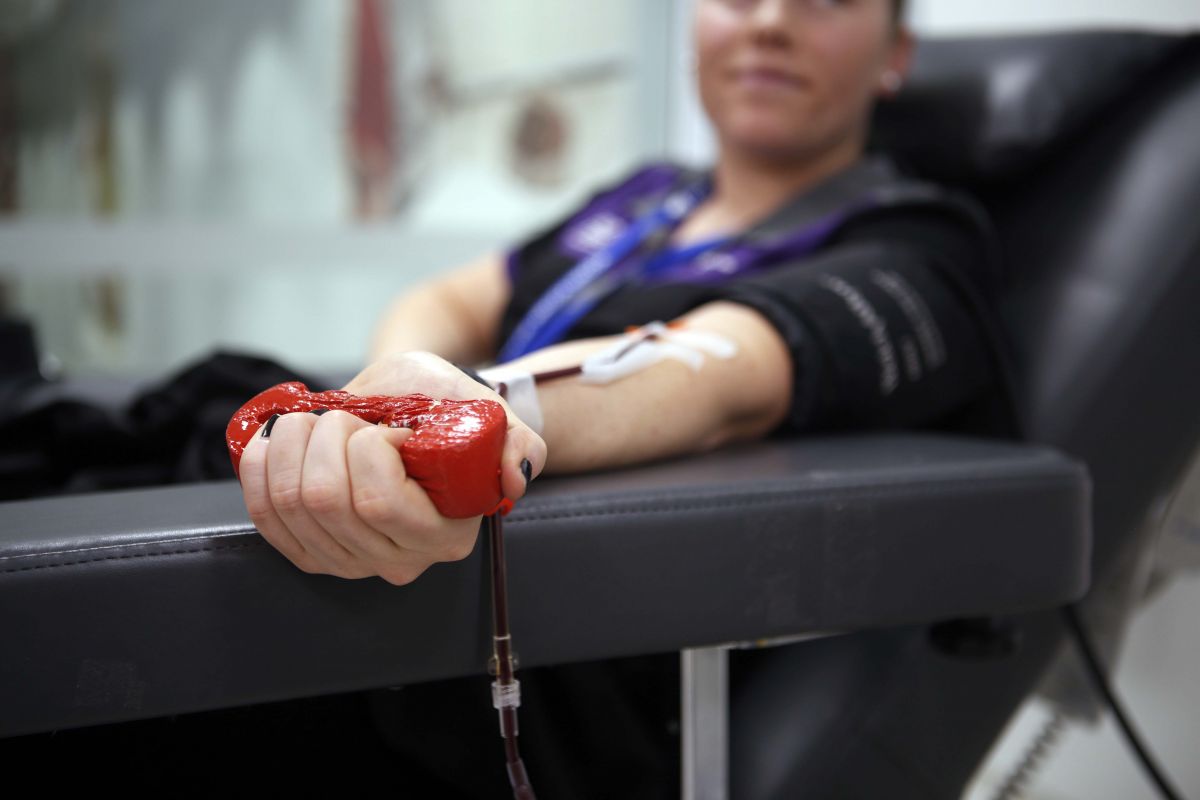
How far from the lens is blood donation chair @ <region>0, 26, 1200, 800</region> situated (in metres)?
0.51

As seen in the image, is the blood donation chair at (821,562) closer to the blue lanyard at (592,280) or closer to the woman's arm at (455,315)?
the blue lanyard at (592,280)

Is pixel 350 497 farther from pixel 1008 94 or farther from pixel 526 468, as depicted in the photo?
pixel 1008 94

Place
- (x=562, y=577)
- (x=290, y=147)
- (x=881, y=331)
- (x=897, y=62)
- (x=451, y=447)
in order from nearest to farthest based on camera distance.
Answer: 1. (x=451, y=447)
2. (x=562, y=577)
3. (x=881, y=331)
4. (x=897, y=62)
5. (x=290, y=147)

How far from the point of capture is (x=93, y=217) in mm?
2088

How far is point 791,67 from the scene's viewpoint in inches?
46.2

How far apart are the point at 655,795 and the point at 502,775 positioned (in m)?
0.14

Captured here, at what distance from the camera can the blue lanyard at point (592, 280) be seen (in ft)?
3.67

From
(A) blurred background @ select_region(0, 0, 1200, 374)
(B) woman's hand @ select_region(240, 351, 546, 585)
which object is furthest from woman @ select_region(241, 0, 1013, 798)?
(A) blurred background @ select_region(0, 0, 1200, 374)

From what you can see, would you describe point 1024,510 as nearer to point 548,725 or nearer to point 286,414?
point 548,725

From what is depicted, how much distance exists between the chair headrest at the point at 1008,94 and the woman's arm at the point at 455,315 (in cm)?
59

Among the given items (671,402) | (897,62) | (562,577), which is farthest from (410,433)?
(897,62)

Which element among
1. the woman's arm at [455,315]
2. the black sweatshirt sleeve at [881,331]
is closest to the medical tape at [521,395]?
the black sweatshirt sleeve at [881,331]

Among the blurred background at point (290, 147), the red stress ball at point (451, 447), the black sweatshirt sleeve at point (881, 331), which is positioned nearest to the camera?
the red stress ball at point (451, 447)

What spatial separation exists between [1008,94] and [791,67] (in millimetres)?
246
